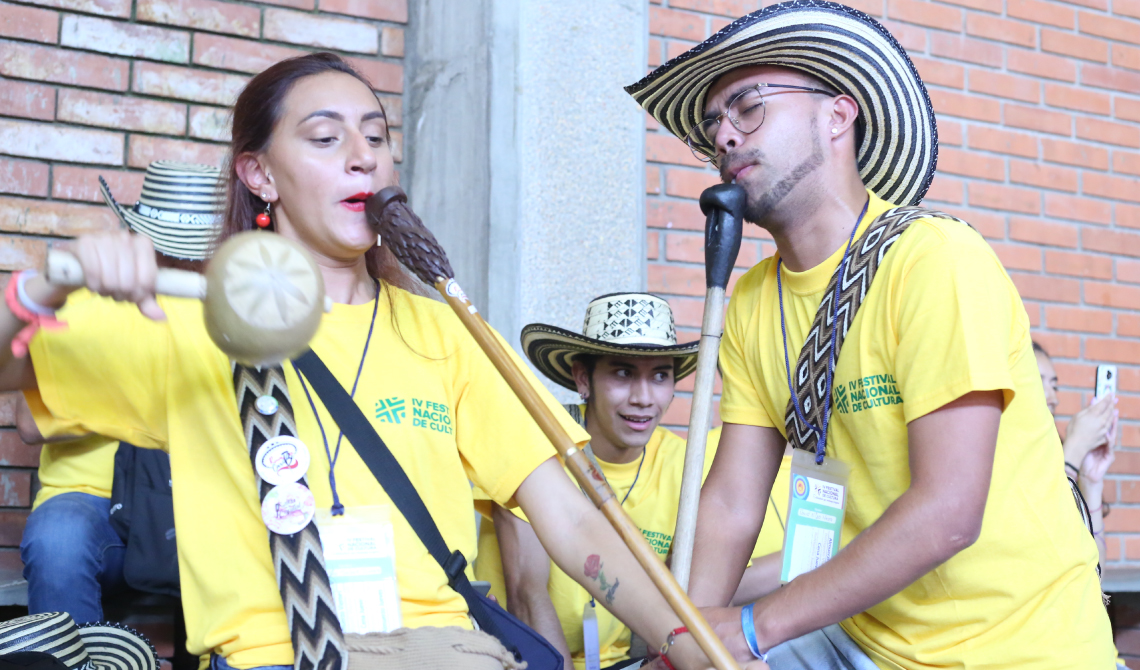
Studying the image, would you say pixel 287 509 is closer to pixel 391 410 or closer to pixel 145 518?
pixel 391 410

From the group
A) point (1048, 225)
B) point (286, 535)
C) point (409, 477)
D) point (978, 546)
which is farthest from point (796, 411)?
point (1048, 225)

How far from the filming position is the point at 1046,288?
484 cm

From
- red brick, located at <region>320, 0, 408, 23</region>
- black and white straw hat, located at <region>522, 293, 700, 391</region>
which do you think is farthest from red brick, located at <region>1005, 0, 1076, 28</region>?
red brick, located at <region>320, 0, 408, 23</region>

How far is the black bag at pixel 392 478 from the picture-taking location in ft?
6.51

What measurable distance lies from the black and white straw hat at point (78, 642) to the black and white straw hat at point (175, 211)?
1.44 metres

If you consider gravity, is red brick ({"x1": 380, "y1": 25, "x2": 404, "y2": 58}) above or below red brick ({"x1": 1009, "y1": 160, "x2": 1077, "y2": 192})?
above

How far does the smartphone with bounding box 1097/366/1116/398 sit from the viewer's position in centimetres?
427

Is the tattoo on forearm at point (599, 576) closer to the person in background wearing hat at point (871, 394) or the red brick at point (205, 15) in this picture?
the person in background wearing hat at point (871, 394)

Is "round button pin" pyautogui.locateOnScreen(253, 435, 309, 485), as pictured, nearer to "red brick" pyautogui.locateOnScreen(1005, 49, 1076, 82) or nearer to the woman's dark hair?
the woman's dark hair

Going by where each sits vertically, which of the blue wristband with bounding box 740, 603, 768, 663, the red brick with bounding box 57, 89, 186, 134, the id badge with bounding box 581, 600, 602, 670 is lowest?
the id badge with bounding box 581, 600, 602, 670

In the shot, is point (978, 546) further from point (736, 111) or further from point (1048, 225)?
point (1048, 225)

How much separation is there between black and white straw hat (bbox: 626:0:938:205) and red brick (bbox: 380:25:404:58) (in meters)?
1.65

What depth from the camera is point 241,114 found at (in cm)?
229

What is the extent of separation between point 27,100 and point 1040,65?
419cm
